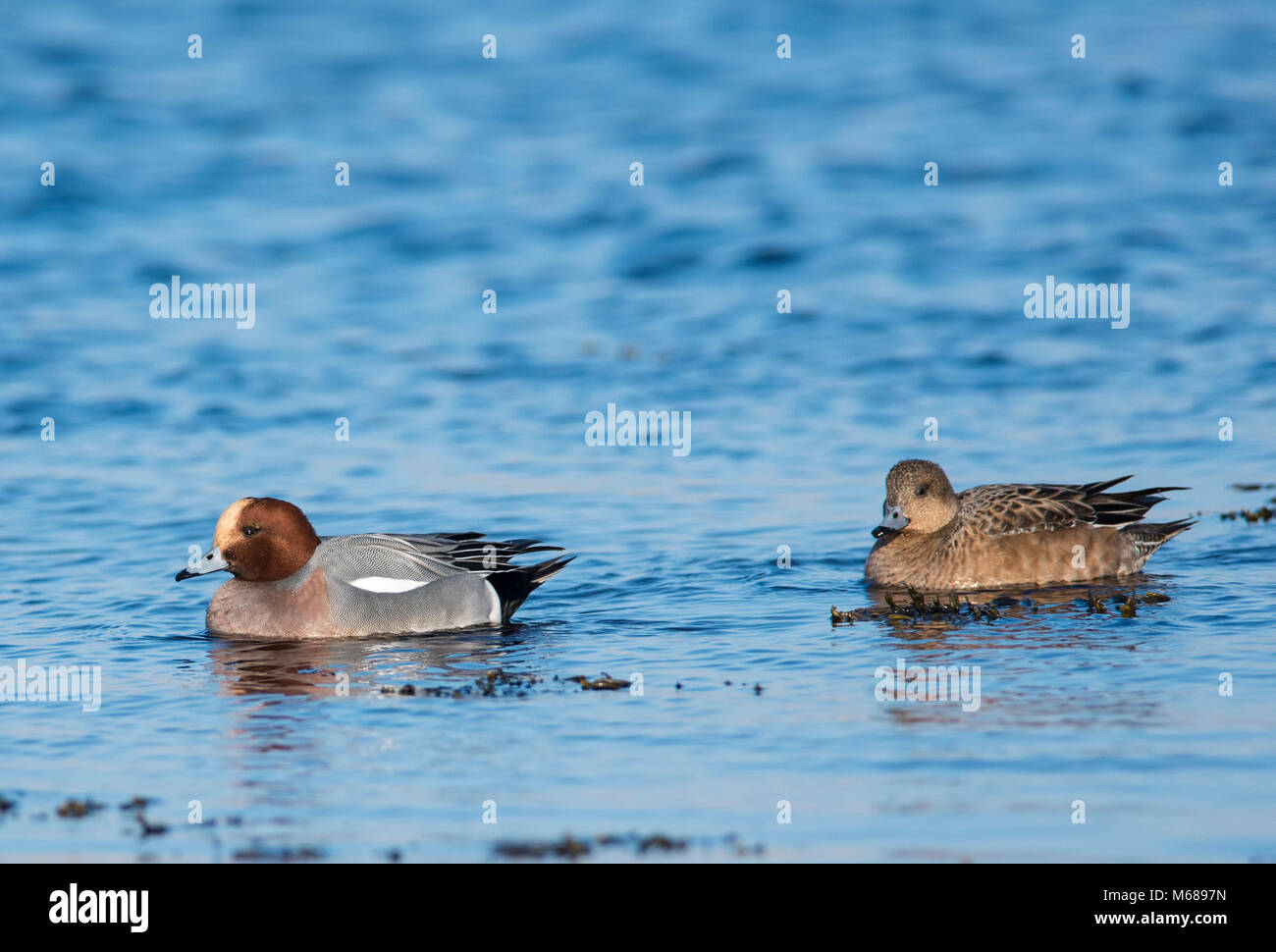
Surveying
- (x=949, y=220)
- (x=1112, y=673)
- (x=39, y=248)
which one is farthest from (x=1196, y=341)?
(x=39, y=248)

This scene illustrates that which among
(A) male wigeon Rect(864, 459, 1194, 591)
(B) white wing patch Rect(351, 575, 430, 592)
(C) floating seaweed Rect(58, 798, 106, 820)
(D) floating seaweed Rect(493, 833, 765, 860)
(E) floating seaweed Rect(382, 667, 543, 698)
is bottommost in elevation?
(D) floating seaweed Rect(493, 833, 765, 860)

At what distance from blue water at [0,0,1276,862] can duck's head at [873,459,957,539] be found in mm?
592

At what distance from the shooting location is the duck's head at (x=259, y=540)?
10859 mm

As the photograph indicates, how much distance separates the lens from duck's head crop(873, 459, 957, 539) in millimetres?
11781

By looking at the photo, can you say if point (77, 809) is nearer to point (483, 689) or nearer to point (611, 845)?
point (611, 845)

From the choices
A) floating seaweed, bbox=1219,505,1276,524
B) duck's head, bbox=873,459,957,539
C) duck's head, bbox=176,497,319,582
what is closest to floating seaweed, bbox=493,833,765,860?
duck's head, bbox=176,497,319,582

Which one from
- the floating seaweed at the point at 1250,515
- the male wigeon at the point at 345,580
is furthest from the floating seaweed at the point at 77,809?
the floating seaweed at the point at 1250,515

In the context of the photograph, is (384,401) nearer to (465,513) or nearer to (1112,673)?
(465,513)

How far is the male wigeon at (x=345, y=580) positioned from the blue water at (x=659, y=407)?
0.31 metres

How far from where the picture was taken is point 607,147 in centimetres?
2722

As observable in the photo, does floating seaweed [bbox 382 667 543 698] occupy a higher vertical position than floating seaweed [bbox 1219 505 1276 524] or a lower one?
lower

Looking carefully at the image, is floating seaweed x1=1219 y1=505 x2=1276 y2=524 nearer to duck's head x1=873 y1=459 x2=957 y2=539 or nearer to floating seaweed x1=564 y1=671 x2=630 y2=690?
duck's head x1=873 y1=459 x2=957 y2=539

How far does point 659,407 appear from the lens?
1658cm

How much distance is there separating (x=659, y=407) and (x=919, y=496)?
5116 millimetres
